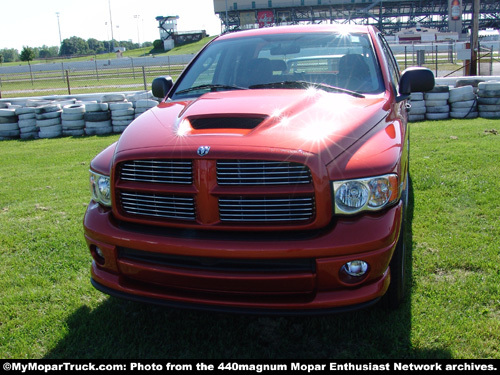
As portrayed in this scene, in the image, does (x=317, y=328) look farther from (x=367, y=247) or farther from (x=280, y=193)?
(x=280, y=193)

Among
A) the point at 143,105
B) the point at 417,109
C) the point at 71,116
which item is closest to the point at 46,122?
the point at 71,116

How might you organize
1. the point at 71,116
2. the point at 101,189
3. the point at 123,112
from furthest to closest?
the point at 71,116 → the point at 123,112 → the point at 101,189

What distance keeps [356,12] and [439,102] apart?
70043 millimetres

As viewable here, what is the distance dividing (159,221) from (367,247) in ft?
3.72

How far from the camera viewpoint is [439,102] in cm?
1098

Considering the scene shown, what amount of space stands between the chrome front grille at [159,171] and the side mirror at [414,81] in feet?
6.60

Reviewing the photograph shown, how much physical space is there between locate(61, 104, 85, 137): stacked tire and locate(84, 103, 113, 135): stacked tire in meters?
0.16

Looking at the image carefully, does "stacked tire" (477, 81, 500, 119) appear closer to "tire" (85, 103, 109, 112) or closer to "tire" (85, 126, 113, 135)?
"tire" (85, 126, 113, 135)

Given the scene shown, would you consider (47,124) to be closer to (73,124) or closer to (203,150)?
(73,124)

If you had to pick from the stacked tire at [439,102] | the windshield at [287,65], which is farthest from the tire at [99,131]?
the windshield at [287,65]

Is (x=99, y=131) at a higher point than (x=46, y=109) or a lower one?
lower

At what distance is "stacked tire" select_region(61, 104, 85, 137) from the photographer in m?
11.8

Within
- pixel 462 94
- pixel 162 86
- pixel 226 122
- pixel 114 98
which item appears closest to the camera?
pixel 226 122

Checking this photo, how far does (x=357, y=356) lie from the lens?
264 cm
